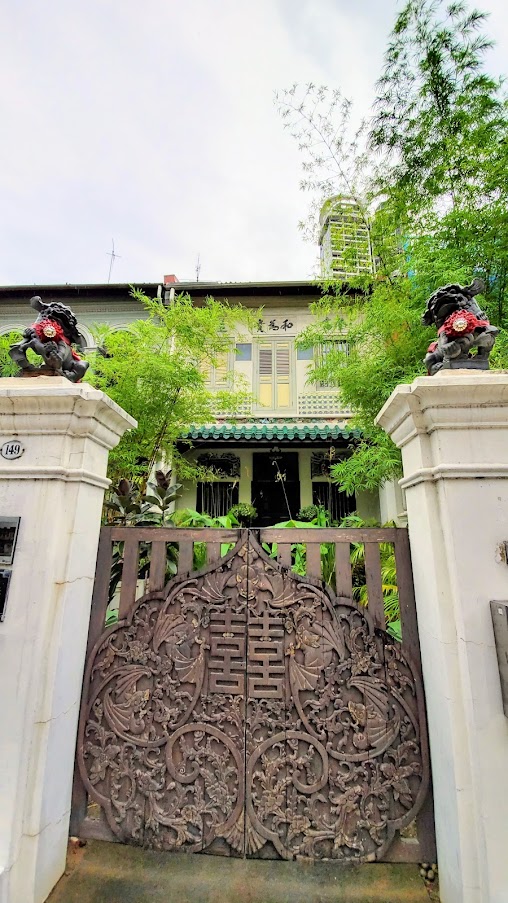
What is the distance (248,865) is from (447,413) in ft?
6.89

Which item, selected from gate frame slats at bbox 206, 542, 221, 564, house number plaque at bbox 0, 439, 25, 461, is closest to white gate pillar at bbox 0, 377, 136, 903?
house number plaque at bbox 0, 439, 25, 461

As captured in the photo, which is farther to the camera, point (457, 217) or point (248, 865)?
point (457, 217)

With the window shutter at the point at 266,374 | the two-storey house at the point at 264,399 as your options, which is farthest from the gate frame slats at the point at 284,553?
the window shutter at the point at 266,374

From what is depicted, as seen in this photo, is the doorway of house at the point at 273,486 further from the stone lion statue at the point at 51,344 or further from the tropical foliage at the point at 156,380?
Result: the stone lion statue at the point at 51,344

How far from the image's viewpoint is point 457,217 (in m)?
3.38

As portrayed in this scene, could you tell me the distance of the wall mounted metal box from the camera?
1.33 metres

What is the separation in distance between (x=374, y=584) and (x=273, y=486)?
21.9ft

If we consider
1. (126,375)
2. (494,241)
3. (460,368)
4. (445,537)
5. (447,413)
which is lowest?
(445,537)

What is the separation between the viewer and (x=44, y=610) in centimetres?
158

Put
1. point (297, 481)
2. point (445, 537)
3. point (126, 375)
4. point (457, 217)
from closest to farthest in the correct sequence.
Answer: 1. point (445, 537)
2. point (457, 217)
3. point (126, 375)
4. point (297, 481)

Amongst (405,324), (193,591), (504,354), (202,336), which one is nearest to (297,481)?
(202,336)

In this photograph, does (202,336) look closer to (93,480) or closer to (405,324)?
(405,324)

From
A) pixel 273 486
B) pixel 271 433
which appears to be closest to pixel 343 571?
pixel 271 433

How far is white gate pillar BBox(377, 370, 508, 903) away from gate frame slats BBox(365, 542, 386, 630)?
0.57ft
